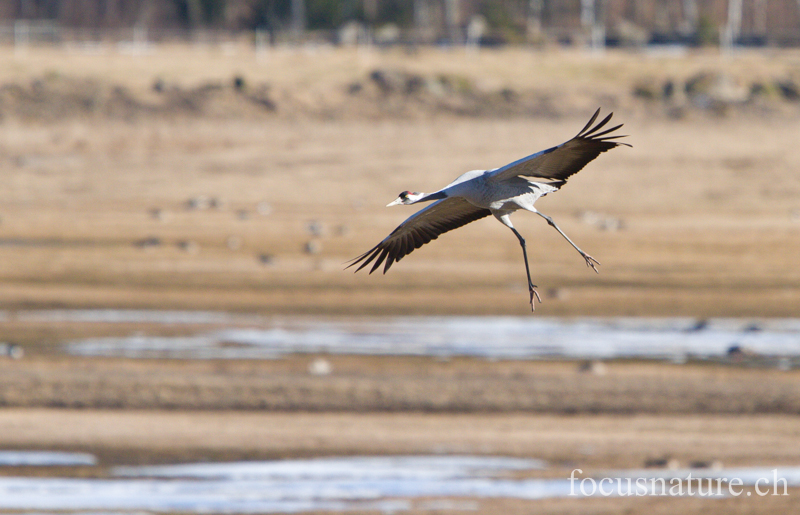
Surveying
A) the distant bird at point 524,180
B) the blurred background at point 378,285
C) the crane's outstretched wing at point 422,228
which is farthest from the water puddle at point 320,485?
the distant bird at point 524,180

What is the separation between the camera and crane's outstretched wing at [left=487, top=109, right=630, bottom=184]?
5.90 m

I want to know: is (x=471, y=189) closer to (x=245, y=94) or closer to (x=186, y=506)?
(x=186, y=506)

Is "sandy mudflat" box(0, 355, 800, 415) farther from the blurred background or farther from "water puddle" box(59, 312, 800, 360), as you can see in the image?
"water puddle" box(59, 312, 800, 360)

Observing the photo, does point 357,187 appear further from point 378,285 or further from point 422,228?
point 422,228

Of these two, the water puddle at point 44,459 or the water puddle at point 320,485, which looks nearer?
the water puddle at point 320,485

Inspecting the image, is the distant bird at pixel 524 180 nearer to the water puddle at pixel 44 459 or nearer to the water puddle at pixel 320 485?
Answer: the water puddle at pixel 320 485

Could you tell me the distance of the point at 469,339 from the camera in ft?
48.0

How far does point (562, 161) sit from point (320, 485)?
5.24m

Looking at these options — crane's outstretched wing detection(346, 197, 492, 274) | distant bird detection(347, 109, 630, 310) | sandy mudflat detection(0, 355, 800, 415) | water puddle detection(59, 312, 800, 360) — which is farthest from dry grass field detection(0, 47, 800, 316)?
distant bird detection(347, 109, 630, 310)

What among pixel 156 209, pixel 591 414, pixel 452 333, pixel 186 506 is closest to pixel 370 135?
pixel 156 209

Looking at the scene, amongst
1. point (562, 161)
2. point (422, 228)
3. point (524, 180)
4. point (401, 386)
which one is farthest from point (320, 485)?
point (562, 161)

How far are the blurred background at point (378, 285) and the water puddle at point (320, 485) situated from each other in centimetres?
3

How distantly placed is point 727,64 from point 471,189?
2990 centimetres

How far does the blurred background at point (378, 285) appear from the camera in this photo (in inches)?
425
